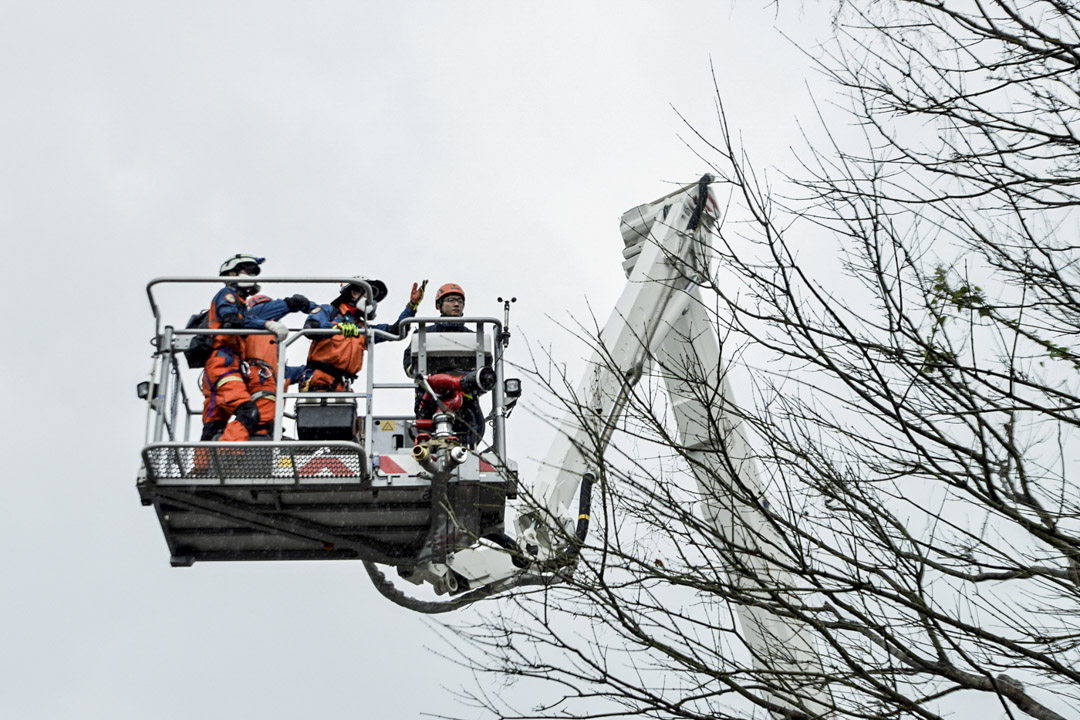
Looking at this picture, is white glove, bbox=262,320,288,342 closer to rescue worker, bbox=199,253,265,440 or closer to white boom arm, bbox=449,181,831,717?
rescue worker, bbox=199,253,265,440

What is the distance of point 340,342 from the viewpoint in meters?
9.24

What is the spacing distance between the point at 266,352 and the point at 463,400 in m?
1.34

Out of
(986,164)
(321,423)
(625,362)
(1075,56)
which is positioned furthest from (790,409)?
(625,362)

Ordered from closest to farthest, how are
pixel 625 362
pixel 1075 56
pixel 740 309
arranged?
pixel 1075 56
pixel 740 309
pixel 625 362

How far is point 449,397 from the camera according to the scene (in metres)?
9.45

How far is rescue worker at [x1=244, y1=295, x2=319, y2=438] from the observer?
8992mm

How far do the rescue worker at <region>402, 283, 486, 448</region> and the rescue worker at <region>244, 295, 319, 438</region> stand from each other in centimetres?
80

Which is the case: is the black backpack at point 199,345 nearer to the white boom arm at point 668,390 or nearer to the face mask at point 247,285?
the face mask at point 247,285

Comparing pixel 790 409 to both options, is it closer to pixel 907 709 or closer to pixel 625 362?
pixel 907 709

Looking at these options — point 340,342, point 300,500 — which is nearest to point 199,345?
point 340,342

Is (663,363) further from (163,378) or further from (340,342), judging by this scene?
(163,378)

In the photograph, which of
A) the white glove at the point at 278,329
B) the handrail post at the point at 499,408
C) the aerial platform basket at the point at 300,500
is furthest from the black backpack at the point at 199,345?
the handrail post at the point at 499,408

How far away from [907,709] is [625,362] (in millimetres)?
5399

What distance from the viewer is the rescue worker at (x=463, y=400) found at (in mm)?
9414
